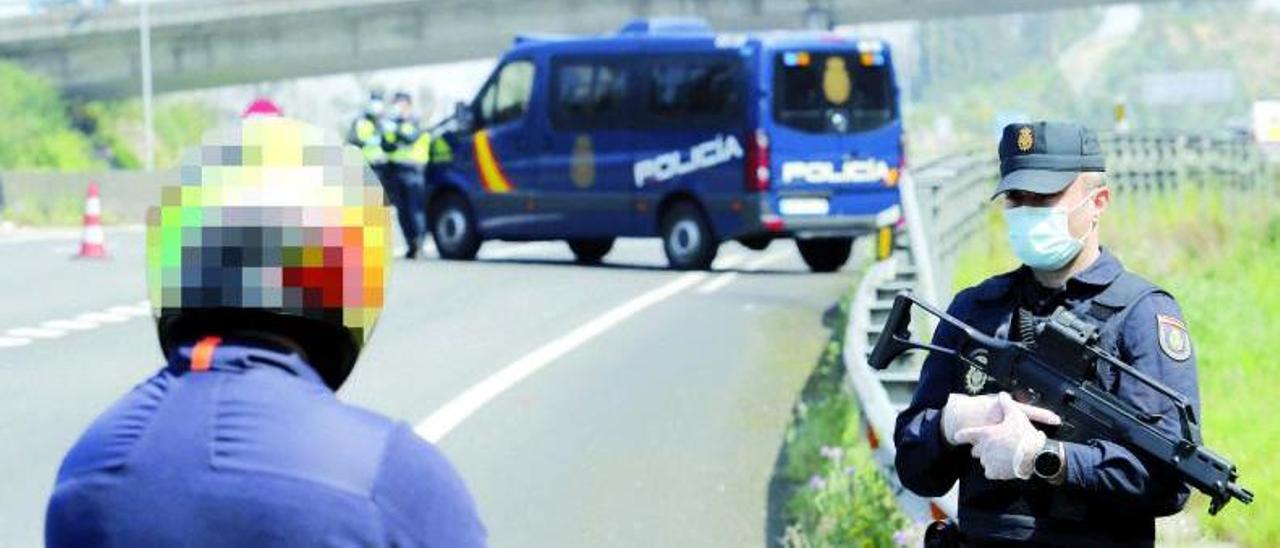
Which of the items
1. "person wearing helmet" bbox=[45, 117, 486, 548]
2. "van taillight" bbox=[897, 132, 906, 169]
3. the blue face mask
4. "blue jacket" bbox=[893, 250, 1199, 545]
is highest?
"person wearing helmet" bbox=[45, 117, 486, 548]

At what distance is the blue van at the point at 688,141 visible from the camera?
23500 millimetres

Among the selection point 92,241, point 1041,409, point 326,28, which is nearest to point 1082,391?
point 1041,409

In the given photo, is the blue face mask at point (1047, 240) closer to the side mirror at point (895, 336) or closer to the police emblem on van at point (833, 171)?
the side mirror at point (895, 336)

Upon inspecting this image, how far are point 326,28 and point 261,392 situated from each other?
2957 inches

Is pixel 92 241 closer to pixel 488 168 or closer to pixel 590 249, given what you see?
pixel 488 168

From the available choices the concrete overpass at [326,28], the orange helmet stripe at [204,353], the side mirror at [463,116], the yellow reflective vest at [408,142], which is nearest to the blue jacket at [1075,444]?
the orange helmet stripe at [204,353]

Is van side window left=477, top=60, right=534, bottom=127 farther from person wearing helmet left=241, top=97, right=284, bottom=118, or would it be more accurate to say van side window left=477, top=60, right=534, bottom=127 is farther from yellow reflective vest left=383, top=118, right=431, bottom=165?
person wearing helmet left=241, top=97, right=284, bottom=118

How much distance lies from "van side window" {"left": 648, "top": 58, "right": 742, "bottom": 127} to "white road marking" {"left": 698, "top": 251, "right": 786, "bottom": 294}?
5.37ft

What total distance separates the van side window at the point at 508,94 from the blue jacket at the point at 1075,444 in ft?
66.9

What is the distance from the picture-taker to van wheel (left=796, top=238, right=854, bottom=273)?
24.8 meters

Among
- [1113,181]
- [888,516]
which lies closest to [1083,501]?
[888,516]

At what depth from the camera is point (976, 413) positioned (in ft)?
14.2

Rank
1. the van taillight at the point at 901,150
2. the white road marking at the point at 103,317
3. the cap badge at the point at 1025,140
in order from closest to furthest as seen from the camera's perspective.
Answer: the cap badge at the point at 1025,140, the white road marking at the point at 103,317, the van taillight at the point at 901,150

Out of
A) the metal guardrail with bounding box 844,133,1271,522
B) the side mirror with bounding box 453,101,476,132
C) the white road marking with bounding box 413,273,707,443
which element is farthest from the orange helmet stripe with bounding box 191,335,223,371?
the side mirror with bounding box 453,101,476,132
